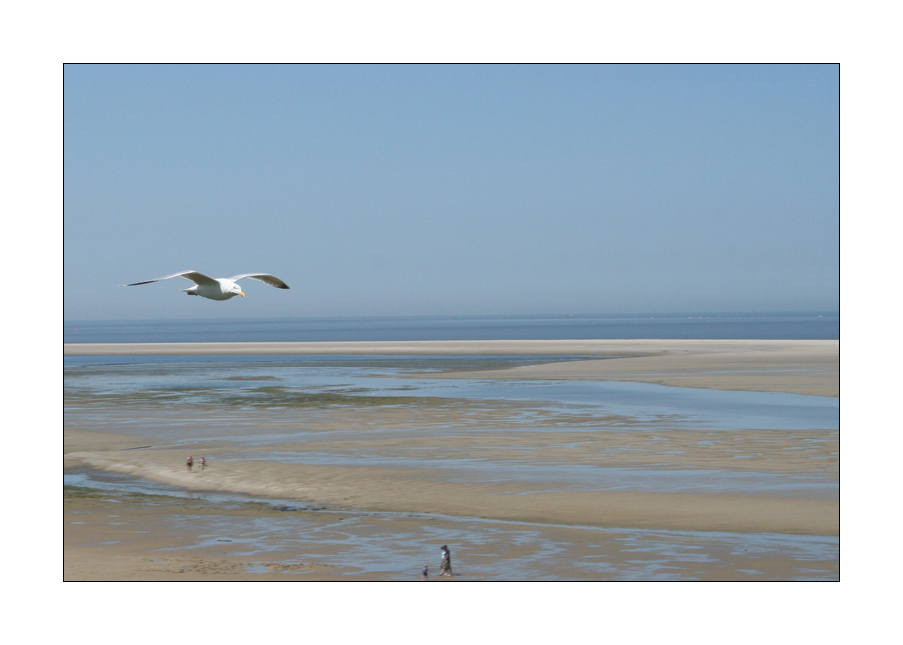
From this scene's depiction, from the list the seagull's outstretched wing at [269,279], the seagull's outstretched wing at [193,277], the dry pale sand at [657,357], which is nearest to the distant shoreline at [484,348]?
the dry pale sand at [657,357]

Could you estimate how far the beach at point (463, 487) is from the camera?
1471cm

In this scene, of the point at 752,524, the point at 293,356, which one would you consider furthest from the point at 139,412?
the point at 293,356

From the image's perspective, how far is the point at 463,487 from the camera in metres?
20.0

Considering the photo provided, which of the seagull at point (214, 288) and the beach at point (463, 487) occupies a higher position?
the seagull at point (214, 288)

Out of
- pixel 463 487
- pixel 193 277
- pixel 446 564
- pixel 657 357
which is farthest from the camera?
pixel 657 357

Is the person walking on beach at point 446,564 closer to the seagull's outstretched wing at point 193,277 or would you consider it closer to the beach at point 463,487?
the beach at point 463,487

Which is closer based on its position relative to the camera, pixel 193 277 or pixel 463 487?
pixel 193 277

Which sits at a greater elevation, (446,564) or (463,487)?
(463,487)

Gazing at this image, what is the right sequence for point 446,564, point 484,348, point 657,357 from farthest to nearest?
point 484,348
point 657,357
point 446,564

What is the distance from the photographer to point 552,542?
1562 centimetres

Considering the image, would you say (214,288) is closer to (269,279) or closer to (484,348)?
(269,279)

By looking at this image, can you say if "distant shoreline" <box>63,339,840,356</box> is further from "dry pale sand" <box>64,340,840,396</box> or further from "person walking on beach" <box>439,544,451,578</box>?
"person walking on beach" <box>439,544,451,578</box>

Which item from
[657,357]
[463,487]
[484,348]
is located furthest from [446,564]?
[484,348]

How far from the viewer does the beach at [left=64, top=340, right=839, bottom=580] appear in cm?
1471
